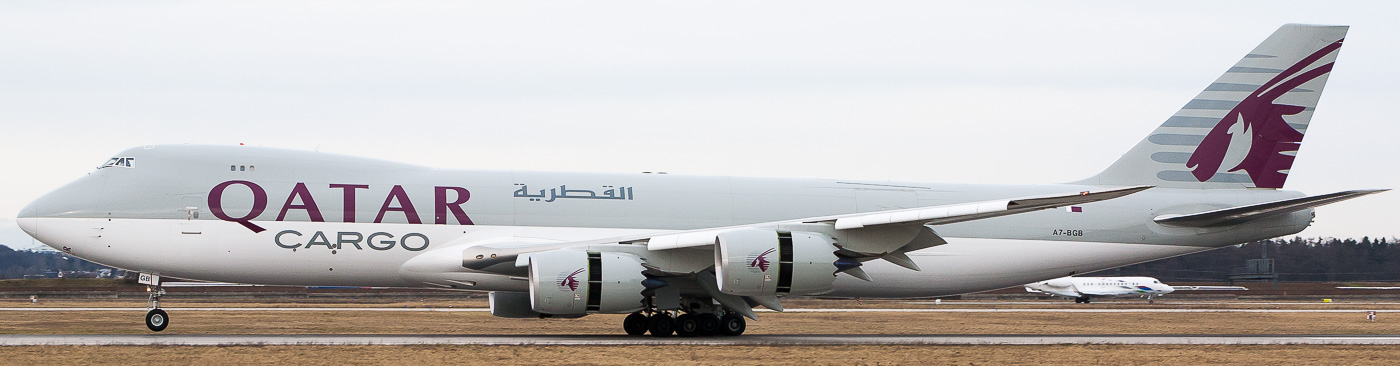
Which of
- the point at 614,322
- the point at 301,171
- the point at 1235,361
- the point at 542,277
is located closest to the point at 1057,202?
the point at 1235,361

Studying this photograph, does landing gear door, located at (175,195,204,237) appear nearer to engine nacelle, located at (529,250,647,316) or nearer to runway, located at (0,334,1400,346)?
runway, located at (0,334,1400,346)

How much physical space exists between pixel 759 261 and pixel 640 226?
11.9 ft

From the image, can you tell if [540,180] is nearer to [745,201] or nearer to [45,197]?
[745,201]

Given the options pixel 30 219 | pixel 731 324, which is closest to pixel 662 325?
pixel 731 324

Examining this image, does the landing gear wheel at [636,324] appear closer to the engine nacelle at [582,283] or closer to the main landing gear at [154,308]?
the engine nacelle at [582,283]

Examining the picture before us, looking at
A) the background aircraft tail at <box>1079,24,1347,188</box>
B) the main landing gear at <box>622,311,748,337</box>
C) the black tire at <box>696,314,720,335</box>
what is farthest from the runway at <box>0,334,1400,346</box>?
the background aircraft tail at <box>1079,24,1347,188</box>

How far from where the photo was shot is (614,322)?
34.0m

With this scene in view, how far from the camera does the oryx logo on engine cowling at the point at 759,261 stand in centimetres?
2175

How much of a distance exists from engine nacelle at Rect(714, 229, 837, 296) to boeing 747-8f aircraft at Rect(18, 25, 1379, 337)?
3 cm

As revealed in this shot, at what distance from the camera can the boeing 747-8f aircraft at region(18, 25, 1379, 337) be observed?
870 inches

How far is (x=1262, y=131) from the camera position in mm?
27844

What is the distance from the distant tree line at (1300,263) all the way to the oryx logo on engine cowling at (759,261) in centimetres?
7665

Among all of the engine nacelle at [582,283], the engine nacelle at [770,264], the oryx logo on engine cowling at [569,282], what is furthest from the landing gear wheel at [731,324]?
the oryx logo on engine cowling at [569,282]

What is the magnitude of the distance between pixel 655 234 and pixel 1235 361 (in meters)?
9.64
